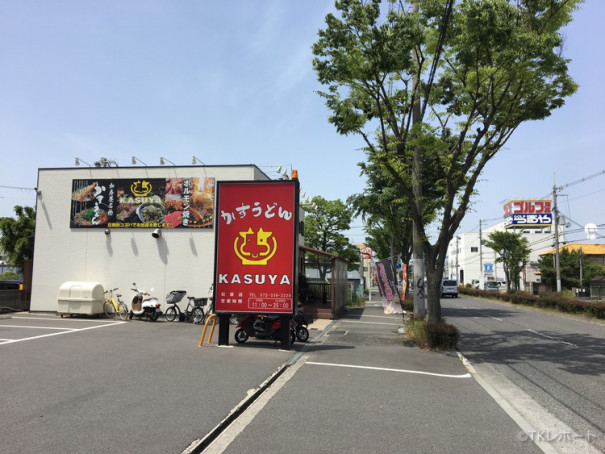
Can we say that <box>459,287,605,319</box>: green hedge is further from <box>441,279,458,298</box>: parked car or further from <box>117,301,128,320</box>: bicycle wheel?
<box>117,301,128,320</box>: bicycle wheel

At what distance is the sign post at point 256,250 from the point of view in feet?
34.3

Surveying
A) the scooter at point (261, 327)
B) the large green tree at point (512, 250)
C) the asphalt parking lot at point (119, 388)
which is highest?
the large green tree at point (512, 250)

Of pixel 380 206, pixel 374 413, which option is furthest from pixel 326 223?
pixel 374 413

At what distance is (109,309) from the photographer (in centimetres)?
1744

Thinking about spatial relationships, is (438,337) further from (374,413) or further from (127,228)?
(127,228)

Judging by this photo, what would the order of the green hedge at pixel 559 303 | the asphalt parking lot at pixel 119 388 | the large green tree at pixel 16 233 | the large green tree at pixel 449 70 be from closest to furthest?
1. the asphalt parking lot at pixel 119 388
2. the large green tree at pixel 449 70
3. the green hedge at pixel 559 303
4. the large green tree at pixel 16 233

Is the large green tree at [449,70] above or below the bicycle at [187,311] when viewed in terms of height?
above

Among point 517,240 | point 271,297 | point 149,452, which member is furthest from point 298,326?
point 517,240

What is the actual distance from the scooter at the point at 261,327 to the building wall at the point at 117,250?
653 cm

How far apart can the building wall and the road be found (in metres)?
10.4

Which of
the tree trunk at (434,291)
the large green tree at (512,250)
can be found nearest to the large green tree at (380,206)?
the tree trunk at (434,291)

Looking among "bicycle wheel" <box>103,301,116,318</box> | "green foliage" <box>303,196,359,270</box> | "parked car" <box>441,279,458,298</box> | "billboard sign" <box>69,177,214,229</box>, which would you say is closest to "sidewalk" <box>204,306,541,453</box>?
"billboard sign" <box>69,177,214,229</box>

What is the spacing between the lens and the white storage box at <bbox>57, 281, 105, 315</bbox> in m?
16.4

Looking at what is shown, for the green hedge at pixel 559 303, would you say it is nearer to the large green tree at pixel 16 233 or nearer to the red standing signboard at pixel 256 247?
the red standing signboard at pixel 256 247
